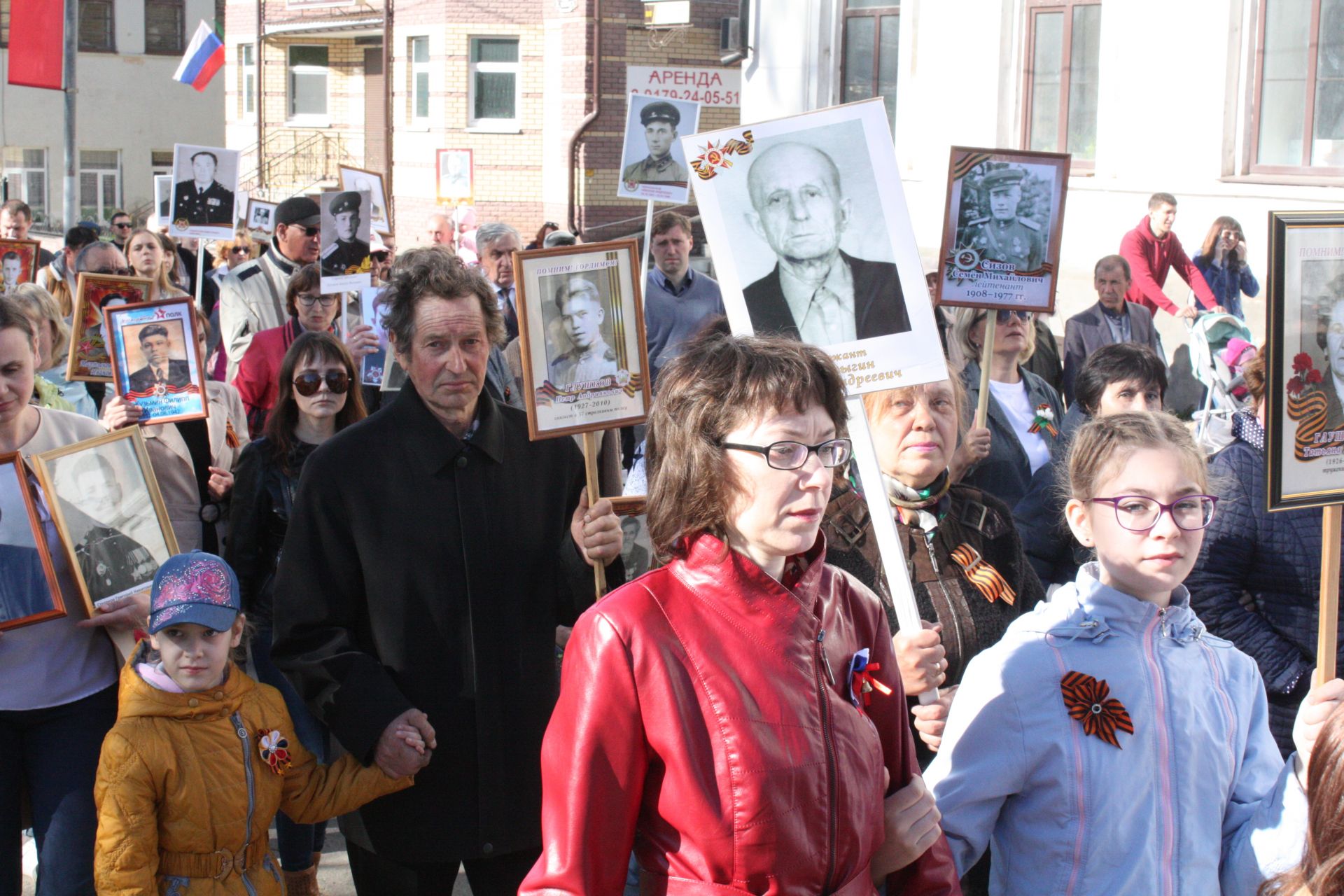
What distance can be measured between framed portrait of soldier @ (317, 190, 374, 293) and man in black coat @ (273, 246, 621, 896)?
3.54 m

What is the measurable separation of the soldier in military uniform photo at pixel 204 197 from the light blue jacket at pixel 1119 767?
25.1 feet

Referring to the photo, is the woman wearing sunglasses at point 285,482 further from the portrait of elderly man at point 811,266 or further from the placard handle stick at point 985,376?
the placard handle stick at point 985,376

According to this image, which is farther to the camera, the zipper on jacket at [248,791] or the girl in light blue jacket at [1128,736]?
the zipper on jacket at [248,791]

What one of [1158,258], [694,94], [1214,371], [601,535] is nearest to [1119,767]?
[601,535]

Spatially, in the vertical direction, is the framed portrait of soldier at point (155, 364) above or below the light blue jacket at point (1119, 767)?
above

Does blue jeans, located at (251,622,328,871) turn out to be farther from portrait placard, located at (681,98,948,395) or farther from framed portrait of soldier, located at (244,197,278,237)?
framed portrait of soldier, located at (244,197,278,237)

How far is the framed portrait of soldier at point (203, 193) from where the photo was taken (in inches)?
356

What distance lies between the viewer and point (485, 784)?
10.5 ft

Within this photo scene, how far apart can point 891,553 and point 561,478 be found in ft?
3.03

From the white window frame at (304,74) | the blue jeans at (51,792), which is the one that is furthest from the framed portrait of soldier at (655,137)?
the white window frame at (304,74)

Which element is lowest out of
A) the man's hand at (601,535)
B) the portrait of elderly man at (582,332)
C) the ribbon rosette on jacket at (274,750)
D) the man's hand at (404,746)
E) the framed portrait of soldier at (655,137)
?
the ribbon rosette on jacket at (274,750)

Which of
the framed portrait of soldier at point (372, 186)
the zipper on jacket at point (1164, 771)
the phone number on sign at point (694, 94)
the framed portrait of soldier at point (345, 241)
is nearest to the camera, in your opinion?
the zipper on jacket at point (1164, 771)

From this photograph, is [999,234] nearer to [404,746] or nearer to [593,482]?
[593,482]

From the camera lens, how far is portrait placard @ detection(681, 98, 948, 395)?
3100 mm
